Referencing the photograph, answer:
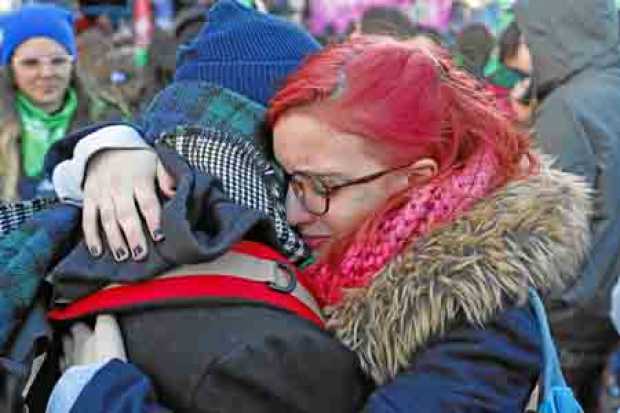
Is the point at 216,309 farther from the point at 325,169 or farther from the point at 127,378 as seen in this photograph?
the point at 325,169

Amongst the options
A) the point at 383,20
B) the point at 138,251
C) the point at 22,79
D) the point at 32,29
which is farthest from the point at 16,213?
the point at 32,29

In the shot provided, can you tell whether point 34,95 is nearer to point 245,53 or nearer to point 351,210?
point 245,53

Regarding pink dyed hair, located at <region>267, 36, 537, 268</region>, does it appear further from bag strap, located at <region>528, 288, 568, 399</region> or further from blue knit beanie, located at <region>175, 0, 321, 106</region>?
bag strap, located at <region>528, 288, 568, 399</region>

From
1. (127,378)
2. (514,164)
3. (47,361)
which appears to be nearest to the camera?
(127,378)

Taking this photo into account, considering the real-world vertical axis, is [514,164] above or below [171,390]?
above

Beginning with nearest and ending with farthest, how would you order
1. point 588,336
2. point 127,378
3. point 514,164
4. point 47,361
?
point 127,378
point 47,361
point 514,164
point 588,336

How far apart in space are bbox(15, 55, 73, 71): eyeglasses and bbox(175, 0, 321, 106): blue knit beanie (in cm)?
303

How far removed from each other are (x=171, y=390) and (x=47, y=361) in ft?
0.66

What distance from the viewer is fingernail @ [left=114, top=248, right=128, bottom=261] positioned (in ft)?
4.24

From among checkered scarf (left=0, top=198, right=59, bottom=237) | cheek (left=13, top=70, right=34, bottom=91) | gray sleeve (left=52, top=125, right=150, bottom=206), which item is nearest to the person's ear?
gray sleeve (left=52, top=125, right=150, bottom=206)

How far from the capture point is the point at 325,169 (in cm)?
140

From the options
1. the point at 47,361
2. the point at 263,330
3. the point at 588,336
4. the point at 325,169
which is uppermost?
the point at 325,169

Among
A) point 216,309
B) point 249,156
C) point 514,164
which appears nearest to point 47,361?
point 216,309

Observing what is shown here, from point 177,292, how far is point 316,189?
0.26m
